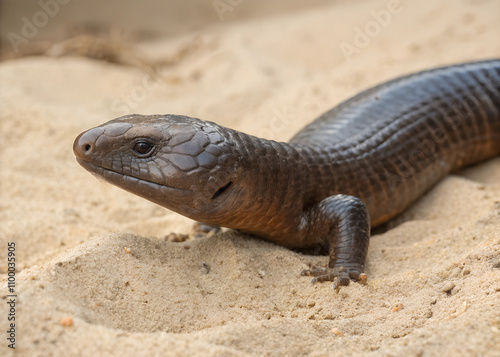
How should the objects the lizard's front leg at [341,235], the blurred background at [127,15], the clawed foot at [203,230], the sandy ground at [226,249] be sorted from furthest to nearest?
the blurred background at [127,15], the clawed foot at [203,230], the lizard's front leg at [341,235], the sandy ground at [226,249]

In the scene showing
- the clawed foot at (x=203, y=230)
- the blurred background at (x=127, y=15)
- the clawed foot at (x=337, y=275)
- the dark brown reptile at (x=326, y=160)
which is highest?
the dark brown reptile at (x=326, y=160)

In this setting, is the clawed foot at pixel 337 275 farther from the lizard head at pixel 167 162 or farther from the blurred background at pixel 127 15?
the blurred background at pixel 127 15

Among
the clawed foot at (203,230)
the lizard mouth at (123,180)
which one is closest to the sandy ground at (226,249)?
the clawed foot at (203,230)

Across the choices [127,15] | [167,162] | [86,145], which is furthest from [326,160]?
[127,15]

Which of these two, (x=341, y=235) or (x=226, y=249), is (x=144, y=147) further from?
(x=341, y=235)

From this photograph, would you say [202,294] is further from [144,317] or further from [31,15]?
[31,15]

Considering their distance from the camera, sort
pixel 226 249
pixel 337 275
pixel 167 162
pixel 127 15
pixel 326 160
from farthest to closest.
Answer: pixel 127 15 → pixel 326 160 → pixel 226 249 → pixel 337 275 → pixel 167 162

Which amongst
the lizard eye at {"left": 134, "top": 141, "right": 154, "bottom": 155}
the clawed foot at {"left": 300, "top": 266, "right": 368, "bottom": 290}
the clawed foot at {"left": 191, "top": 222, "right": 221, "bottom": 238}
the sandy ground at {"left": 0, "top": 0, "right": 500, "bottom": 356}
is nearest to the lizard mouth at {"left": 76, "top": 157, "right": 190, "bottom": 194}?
the lizard eye at {"left": 134, "top": 141, "right": 154, "bottom": 155}
